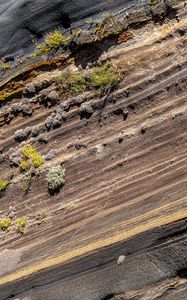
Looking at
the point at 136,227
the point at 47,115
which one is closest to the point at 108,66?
the point at 47,115

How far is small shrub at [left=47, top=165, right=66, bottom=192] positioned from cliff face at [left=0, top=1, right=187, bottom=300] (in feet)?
0.39

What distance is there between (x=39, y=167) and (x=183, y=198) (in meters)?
3.13

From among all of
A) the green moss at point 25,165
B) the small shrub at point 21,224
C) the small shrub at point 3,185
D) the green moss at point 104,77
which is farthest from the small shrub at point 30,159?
the green moss at point 104,77

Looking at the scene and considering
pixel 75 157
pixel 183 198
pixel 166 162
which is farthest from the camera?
pixel 75 157

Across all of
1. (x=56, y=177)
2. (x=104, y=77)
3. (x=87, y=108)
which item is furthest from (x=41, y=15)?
(x=56, y=177)

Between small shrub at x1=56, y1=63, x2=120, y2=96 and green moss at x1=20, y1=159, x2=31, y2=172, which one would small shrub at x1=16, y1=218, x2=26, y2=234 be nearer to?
green moss at x1=20, y1=159, x2=31, y2=172

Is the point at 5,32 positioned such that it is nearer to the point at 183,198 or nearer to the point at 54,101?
the point at 54,101

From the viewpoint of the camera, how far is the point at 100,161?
406 inches

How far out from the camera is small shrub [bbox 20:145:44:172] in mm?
10836

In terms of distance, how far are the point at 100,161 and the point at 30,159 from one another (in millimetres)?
1521

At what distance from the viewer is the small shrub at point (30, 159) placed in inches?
427

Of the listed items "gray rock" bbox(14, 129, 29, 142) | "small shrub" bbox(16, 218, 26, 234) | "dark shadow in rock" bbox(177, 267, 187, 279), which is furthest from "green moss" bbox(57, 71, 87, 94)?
"dark shadow in rock" bbox(177, 267, 187, 279)

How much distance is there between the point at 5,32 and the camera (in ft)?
35.6

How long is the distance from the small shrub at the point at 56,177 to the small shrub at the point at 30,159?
14.0 inches
